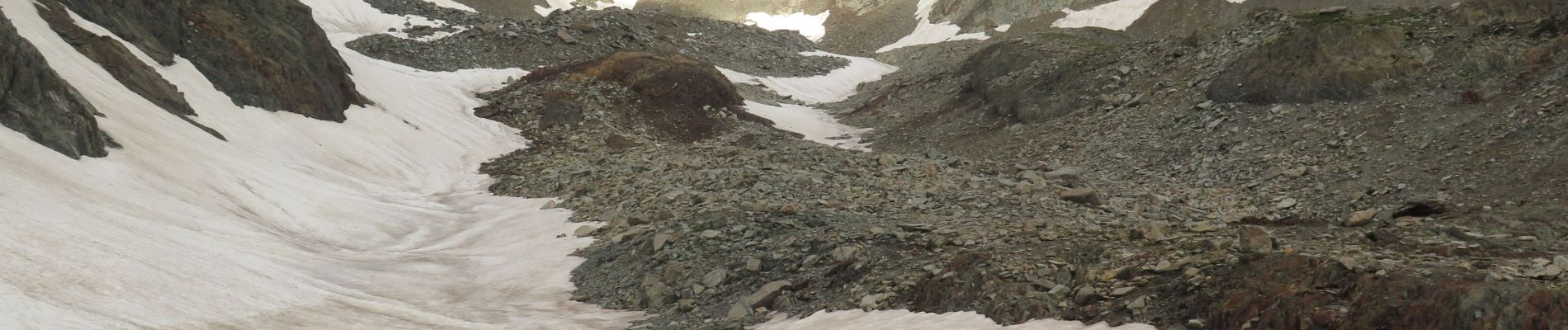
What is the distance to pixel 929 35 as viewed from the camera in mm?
85750

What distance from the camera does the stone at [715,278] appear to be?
50.6 feet

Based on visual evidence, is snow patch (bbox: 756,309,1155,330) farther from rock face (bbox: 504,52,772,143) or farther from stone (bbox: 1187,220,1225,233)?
rock face (bbox: 504,52,772,143)

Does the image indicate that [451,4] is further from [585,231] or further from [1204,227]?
[1204,227]

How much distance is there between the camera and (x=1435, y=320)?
28.5ft

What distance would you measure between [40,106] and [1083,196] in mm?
19705

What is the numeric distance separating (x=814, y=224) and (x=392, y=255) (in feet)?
25.2

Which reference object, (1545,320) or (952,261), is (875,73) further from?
(1545,320)

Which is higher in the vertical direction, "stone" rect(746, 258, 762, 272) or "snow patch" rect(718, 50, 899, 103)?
"stone" rect(746, 258, 762, 272)

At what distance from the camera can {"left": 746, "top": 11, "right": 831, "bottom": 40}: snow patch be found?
9975 centimetres

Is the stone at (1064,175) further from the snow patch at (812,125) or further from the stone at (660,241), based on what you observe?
the snow patch at (812,125)

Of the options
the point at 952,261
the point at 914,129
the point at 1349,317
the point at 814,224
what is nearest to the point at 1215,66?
the point at 914,129

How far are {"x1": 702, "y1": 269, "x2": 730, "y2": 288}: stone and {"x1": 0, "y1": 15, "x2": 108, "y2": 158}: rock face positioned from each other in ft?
38.4

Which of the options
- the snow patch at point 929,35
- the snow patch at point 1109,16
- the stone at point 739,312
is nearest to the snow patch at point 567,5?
the snow patch at point 929,35

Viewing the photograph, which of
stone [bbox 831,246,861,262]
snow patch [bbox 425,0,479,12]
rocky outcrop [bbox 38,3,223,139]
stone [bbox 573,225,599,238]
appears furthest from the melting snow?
stone [bbox 831,246,861,262]
